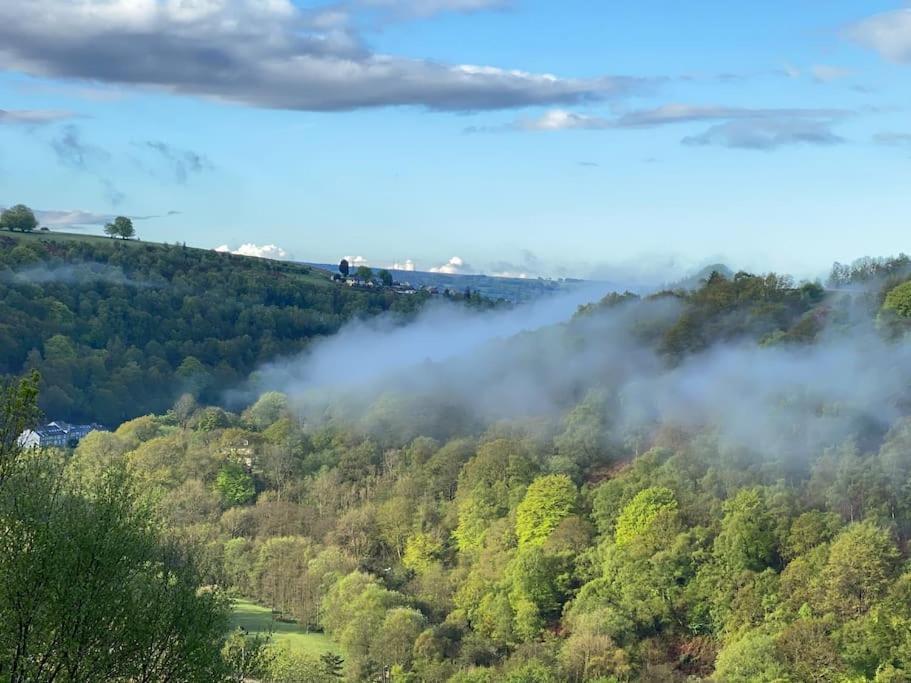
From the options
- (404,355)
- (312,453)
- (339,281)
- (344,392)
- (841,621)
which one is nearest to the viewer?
Answer: (841,621)

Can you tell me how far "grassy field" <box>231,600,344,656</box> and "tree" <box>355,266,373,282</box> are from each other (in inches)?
4920

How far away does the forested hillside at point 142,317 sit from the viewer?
130 metres

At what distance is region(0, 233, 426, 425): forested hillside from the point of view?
5108 inches

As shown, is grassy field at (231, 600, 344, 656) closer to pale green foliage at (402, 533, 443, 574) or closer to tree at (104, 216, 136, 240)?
pale green foliage at (402, 533, 443, 574)

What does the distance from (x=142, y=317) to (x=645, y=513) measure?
91327 millimetres

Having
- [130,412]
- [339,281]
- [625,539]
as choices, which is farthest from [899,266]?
[339,281]

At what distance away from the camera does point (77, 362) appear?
131 meters

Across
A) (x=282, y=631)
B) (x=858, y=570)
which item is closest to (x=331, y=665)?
(x=282, y=631)

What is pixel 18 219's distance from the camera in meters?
165

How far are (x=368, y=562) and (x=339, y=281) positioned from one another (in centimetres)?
11758

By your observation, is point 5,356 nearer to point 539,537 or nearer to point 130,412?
point 130,412

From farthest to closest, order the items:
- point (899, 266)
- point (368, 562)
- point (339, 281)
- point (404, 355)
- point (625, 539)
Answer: point (339, 281)
point (404, 355)
point (899, 266)
point (368, 562)
point (625, 539)

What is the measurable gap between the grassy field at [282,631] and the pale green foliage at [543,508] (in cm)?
1341

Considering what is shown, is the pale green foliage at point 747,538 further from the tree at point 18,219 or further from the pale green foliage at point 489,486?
the tree at point 18,219
